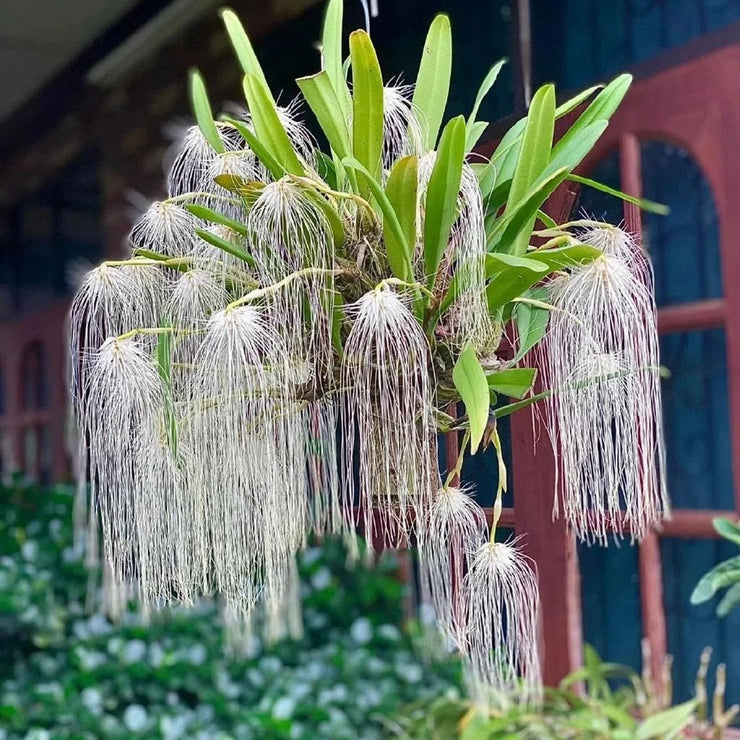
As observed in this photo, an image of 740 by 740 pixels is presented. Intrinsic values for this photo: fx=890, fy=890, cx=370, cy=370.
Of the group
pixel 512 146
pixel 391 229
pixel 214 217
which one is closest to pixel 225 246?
pixel 214 217

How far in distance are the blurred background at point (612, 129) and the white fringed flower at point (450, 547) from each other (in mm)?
85

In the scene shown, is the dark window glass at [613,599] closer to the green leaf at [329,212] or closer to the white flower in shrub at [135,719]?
the white flower in shrub at [135,719]

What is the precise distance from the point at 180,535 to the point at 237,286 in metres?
0.19

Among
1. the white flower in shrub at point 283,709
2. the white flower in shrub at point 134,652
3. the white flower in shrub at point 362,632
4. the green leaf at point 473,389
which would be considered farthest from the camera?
the white flower in shrub at point 362,632

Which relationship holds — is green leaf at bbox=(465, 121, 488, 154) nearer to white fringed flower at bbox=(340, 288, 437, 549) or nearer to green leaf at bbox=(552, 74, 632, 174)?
green leaf at bbox=(552, 74, 632, 174)

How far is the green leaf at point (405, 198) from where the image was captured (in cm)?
56

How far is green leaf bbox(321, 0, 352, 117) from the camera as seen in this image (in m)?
0.66

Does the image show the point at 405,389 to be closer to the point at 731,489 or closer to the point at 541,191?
the point at 541,191

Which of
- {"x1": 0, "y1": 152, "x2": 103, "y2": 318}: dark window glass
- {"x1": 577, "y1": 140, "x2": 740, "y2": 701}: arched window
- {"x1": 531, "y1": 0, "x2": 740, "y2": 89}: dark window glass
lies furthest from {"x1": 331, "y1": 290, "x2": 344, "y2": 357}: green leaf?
{"x1": 0, "y1": 152, "x2": 103, "y2": 318}: dark window glass

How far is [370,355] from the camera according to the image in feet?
1.82

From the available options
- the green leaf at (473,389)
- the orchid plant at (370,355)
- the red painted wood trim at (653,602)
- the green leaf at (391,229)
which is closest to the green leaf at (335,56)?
the orchid plant at (370,355)

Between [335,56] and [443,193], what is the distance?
18 cm

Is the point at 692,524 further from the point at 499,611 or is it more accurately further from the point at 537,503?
the point at 499,611

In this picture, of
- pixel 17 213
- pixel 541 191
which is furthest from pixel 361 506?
pixel 17 213
